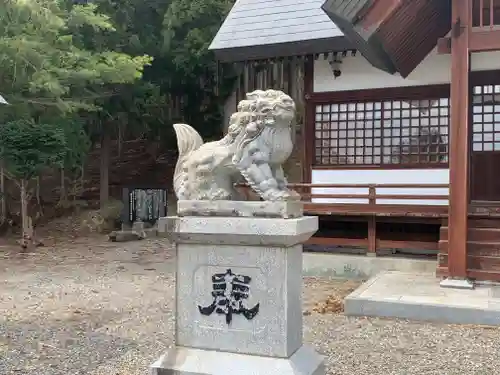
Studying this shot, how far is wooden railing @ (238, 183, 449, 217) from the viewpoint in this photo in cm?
981

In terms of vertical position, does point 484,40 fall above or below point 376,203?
above

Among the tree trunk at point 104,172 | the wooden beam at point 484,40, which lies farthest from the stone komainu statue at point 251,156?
the tree trunk at point 104,172

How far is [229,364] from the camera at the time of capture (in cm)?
408

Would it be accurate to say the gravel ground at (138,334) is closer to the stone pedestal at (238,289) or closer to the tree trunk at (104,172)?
the stone pedestal at (238,289)

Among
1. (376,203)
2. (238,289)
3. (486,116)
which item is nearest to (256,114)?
(238,289)

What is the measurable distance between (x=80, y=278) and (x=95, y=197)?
1020cm

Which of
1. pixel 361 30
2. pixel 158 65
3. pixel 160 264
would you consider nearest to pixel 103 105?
pixel 158 65

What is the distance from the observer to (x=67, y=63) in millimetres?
13922

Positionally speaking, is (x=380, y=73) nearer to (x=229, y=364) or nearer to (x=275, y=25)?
(x=275, y=25)

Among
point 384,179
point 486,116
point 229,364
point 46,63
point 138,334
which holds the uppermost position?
point 46,63

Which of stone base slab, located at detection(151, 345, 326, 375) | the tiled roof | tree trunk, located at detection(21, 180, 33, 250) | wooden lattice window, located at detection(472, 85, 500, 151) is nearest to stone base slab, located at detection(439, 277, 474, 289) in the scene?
wooden lattice window, located at detection(472, 85, 500, 151)

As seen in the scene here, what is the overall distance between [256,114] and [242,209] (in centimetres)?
72

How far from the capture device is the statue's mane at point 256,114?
4.16 m

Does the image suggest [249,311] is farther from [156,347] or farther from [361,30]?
[361,30]
